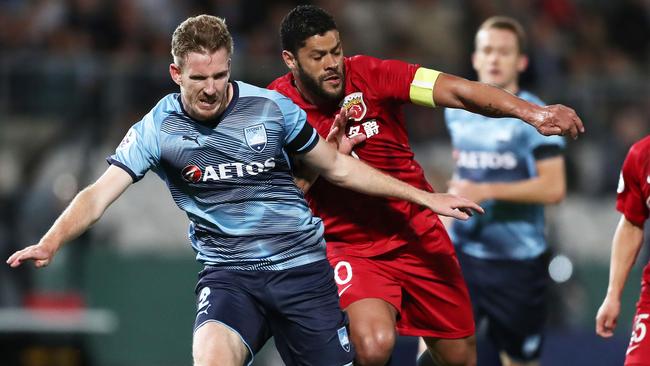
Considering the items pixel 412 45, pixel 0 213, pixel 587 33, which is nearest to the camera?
pixel 0 213

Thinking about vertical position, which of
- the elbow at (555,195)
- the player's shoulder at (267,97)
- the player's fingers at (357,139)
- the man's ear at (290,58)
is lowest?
the elbow at (555,195)

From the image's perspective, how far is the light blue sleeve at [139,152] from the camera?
19.9 ft

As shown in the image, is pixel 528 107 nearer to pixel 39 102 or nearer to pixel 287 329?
pixel 287 329

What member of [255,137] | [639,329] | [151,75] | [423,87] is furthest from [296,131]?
[151,75]

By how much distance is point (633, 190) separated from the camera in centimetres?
640

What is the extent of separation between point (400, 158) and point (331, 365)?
1.26 m

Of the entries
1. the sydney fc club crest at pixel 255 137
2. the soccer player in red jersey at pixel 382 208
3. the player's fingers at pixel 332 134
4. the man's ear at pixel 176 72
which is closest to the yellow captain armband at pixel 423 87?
the soccer player in red jersey at pixel 382 208

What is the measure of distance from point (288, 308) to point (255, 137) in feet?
2.93

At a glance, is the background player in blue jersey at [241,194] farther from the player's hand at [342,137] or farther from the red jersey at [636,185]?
the red jersey at [636,185]

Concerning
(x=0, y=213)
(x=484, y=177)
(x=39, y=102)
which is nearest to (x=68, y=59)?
(x=39, y=102)

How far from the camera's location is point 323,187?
6.83 metres

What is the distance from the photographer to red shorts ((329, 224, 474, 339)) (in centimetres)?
686

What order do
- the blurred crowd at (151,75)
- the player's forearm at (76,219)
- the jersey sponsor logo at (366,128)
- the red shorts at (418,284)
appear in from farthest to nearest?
the blurred crowd at (151,75), the red shorts at (418,284), the jersey sponsor logo at (366,128), the player's forearm at (76,219)

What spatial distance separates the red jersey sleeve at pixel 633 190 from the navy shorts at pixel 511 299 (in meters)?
2.08
